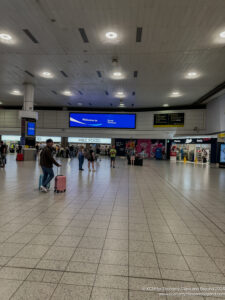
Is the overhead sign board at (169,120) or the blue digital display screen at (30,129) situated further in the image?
the overhead sign board at (169,120)

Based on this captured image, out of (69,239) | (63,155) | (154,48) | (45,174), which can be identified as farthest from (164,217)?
(63,155)

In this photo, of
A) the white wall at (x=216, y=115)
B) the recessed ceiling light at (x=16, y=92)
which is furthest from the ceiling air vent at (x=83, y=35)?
the white wall at (x=216, y=115)

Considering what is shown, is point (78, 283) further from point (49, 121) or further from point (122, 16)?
point (49, 121)

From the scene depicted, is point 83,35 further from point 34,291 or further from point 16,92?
point 16,92

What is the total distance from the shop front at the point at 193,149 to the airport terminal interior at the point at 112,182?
0.70ft

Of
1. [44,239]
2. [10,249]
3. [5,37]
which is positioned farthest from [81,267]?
[5,37]

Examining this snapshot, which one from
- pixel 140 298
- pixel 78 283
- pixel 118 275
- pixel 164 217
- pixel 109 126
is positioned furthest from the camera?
pixel 109 126

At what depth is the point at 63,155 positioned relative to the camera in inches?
1032

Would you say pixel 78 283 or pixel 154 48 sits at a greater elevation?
pixel 154 48

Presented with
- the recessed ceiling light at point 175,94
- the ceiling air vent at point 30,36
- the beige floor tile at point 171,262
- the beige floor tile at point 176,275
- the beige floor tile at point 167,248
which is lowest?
the beige floor tile at point 167,248

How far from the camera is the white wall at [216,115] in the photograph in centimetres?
1807

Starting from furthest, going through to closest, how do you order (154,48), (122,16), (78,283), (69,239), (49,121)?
(49,121) < (154,48) < (122,16) < (69,239) < (78,283)

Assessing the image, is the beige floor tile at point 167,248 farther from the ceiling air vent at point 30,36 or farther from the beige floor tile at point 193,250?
the ceiling air vent at point 30,36

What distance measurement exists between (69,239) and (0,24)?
9.45m
